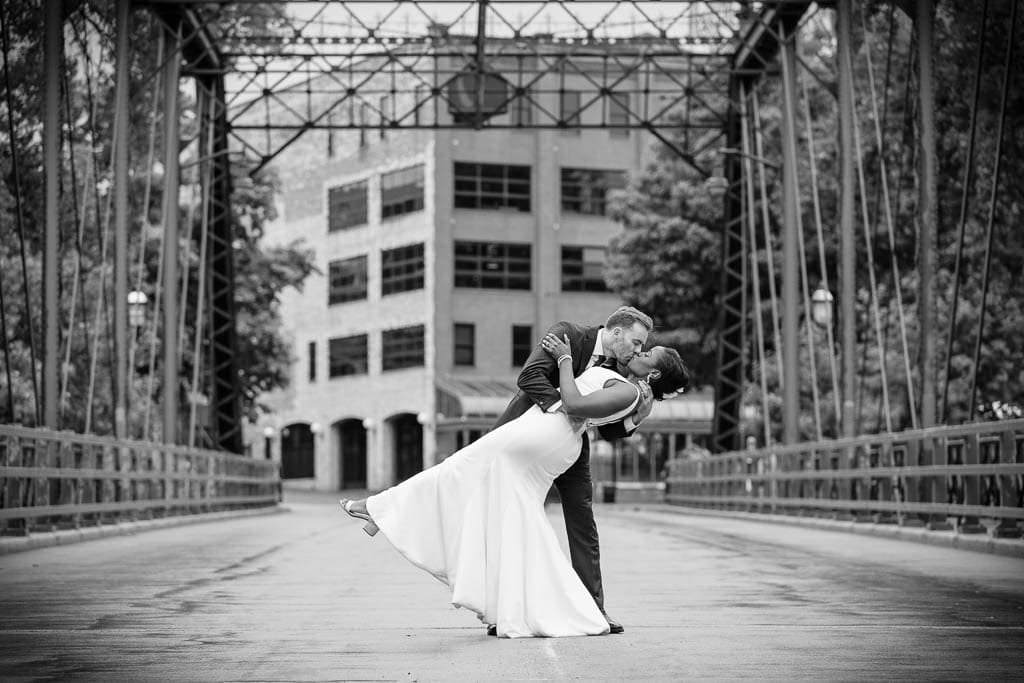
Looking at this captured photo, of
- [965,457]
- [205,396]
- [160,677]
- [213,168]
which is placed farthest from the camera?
[205,396]

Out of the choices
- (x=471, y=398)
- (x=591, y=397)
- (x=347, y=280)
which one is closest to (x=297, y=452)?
(x=347, y=280)

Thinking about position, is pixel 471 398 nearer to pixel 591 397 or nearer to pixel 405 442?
pixel 405 442

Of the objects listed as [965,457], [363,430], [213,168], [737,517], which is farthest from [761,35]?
[363,430]

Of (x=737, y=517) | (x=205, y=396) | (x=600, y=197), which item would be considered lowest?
(x=737, y=517)

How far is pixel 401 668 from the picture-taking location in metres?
7.43

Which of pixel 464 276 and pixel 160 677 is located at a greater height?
pixel 464 276

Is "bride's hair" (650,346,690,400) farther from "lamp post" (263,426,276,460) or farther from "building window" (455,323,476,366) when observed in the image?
"lamp post" (263,426,276,460)

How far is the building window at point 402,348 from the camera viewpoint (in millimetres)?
66000

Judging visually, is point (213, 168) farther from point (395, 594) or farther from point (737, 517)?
point (395, 594)

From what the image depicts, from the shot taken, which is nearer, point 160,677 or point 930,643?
point 160,677

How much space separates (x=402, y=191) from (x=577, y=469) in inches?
2304

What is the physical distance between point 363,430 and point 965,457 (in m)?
53.8

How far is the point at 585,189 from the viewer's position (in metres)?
67.8

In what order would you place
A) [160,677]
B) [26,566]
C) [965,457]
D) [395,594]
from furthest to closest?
[965,457] < [26,566] < [395,594] < [160,677]
